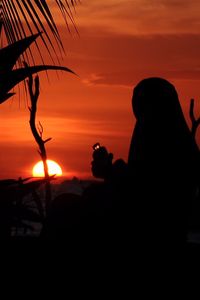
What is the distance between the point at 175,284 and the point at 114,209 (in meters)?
0.73

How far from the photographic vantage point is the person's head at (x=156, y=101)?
307 centimetres

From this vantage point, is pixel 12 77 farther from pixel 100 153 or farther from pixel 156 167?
pixel 156 167

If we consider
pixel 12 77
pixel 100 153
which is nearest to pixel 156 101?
pixel 100 153

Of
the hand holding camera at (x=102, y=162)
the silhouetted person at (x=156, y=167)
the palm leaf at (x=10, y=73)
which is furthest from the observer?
the silhouetted person at (x=156, y=167)

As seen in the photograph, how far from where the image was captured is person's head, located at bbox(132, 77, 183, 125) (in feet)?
10.1

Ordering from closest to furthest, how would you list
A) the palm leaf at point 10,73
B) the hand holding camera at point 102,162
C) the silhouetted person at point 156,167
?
the palm leaf at point 10,73 → the hand holding camera at point 102,162 → the silhouetted person at point 156,167

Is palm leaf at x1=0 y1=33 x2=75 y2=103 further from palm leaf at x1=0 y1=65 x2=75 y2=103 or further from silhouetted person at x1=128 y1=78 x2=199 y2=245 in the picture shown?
silhouetted person at x1=128 y1=78 x2=199 y2=245

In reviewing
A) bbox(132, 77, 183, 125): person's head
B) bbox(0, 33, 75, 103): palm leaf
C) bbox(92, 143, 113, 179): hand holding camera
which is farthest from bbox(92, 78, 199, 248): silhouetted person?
bbox(0, 33, 75, 103): palm leaf

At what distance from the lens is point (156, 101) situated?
310cm

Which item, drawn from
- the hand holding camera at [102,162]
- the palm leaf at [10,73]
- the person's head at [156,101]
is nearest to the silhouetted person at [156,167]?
the person's head at [156,101]

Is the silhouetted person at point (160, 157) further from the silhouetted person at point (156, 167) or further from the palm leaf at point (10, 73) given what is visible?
the palm leaf at point (10, 73)

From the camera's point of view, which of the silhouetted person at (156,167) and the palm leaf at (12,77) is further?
the silhouetted person at (156,167)

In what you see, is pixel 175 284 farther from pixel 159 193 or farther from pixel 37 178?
pixel 37 178

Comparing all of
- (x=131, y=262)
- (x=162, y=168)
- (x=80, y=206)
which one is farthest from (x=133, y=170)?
(x=131, y=262)
